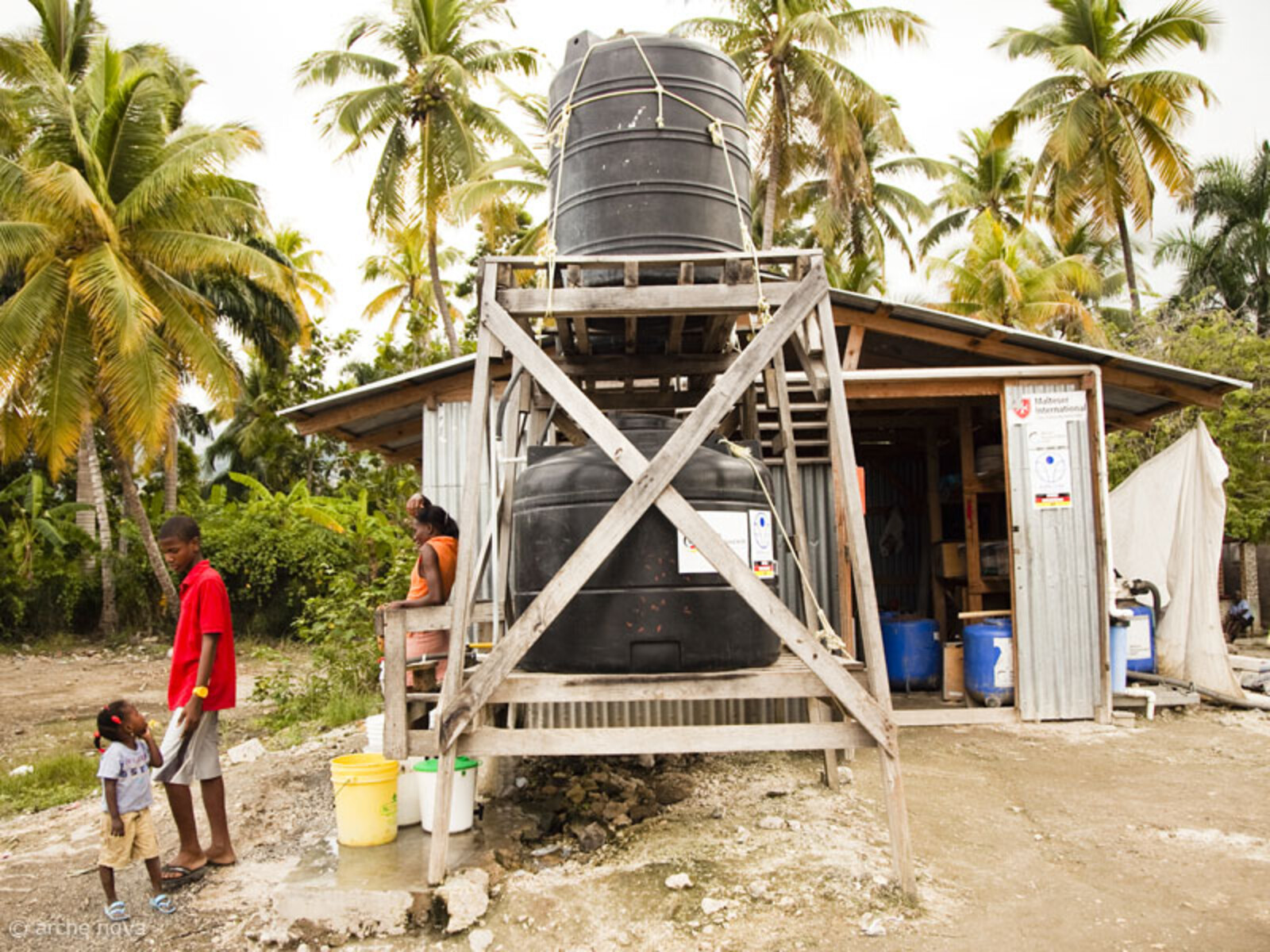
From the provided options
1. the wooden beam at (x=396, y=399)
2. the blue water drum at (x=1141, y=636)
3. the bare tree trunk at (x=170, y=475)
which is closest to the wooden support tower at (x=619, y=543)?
the wooden beam at (x=396, y=399)

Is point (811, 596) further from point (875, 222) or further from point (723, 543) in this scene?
point (875, 222)

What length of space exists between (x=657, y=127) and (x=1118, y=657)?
637cm

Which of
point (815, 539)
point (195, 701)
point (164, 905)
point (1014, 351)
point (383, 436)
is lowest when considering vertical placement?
point (164, 905)

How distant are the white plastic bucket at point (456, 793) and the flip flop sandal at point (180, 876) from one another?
112cm

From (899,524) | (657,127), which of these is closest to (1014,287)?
(899,524)

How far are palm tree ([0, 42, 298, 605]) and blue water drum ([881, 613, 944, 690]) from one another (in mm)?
12386

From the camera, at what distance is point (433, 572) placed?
19.4 ft

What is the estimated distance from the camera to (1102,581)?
27.0 feet

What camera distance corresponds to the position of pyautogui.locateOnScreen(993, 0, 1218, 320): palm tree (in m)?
20.7

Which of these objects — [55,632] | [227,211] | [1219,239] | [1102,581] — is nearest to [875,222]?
[1219,239]

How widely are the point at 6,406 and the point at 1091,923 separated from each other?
1894 centimetres

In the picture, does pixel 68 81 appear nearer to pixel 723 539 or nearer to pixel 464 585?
pixel 464 585

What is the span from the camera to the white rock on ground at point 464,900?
419 centimetres

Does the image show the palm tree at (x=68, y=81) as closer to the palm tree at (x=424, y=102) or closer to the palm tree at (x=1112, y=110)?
the palm tree at (x=424, y=102)
